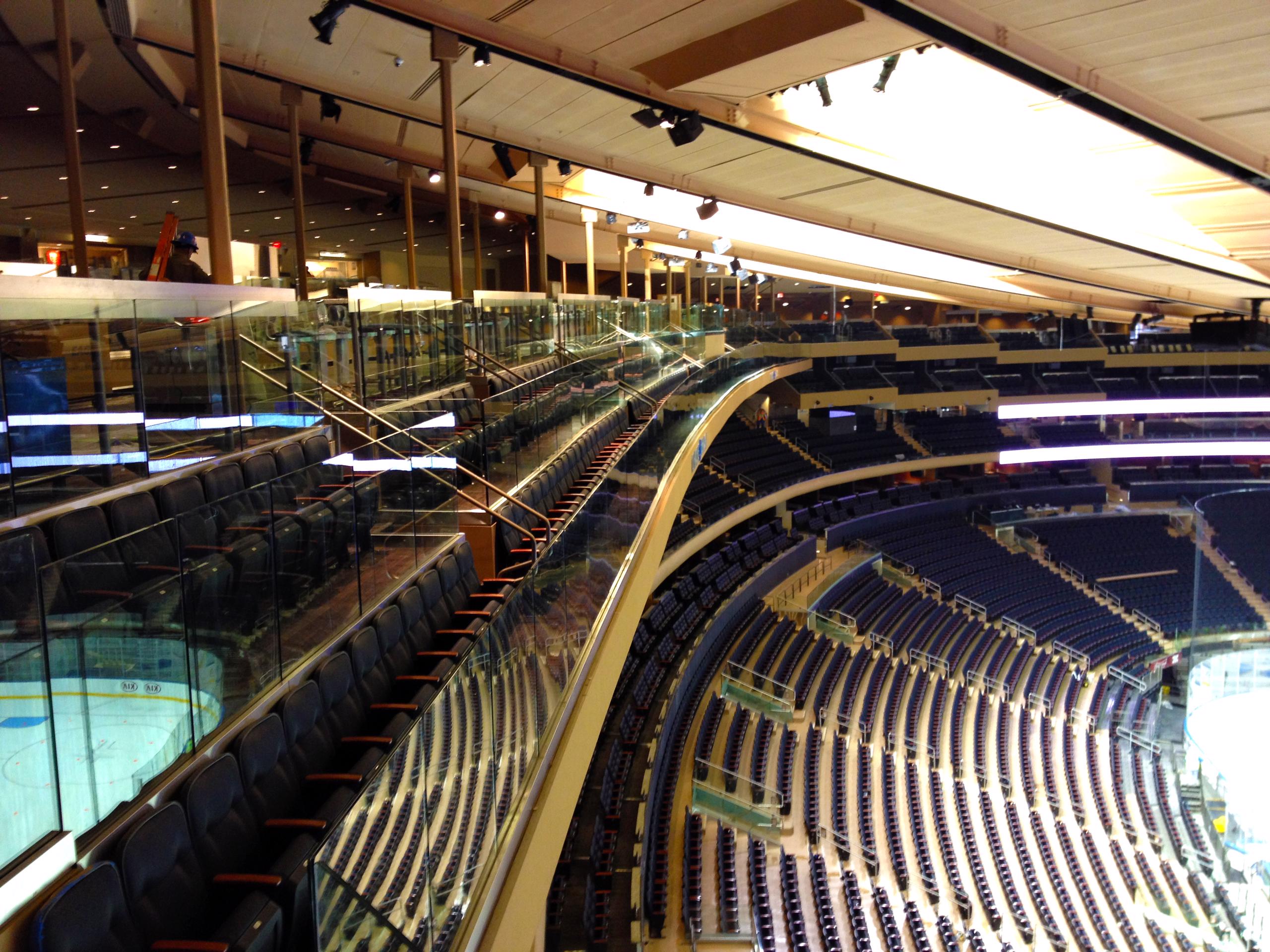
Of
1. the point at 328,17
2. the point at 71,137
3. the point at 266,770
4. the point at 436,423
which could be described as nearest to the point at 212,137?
the point at 328,17

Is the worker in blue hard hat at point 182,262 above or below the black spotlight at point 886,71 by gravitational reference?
below

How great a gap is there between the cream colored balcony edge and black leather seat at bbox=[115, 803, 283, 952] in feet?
1.96

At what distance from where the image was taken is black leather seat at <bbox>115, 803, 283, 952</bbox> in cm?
224

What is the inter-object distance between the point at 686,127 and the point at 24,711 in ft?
23.8

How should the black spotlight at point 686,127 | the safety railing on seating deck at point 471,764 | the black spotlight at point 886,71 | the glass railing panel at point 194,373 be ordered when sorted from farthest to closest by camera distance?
the black spotlight at point 686,127 → the black spotlight at point 886,71 → the glass railing panel at point 194,373 → the safety railing on seating deck at point 471,764

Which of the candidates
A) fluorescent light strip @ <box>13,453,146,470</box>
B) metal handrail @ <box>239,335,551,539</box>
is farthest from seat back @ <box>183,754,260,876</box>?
metal handrail @ <box>239,335,551,539</box>

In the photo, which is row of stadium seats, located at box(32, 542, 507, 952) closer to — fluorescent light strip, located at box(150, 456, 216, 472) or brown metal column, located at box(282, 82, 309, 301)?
fluorescent light strip, located at box(150, 456, 216, 472)

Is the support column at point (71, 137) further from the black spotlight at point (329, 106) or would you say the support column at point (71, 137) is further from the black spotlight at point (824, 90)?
the black spotlight at point (824, 90)

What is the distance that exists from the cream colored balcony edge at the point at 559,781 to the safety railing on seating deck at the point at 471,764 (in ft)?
0.29

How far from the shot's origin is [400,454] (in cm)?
504

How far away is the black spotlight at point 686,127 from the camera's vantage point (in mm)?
8102

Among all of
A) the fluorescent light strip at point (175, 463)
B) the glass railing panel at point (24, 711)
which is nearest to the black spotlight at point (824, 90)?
the fluorescent light strip at point (175, 463)

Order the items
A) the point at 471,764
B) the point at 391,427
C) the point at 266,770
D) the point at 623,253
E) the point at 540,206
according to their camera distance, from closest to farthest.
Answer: the point at 471,764, the point at 266,770, the point at 391,427, the point at 540,206, the point at 623,253

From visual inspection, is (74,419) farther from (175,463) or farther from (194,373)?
(194,373)
